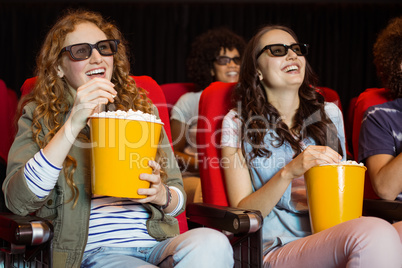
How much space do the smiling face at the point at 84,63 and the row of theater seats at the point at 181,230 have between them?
8.7 inches

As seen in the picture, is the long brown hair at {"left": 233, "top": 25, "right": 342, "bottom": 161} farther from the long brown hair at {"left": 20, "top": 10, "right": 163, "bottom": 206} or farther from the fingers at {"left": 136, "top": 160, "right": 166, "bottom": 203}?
the fingers at {"left": 136, "top": 160, "right": 166, "bottom": 203}

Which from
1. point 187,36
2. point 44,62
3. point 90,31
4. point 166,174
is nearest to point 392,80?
point 166,174

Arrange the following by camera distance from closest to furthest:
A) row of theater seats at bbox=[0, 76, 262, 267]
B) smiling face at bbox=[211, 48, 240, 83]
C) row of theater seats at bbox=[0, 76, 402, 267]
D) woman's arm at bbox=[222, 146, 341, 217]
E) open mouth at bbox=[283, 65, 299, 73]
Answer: row of theater seats at bbox=[0, 76, 262, 267]
row of theater seats at bbox=[0, 76, 402, 267]
woman's arm at bbox=[222, 146, 341, 217]
open mouth at bbox=[283, 65, 299, 73]
smiling face at bbox=[211, 48, 240, 83]

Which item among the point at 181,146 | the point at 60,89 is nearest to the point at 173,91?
→ the point at 181,146

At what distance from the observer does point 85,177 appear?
160 centimetres

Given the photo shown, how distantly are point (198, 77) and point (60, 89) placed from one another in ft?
5.65

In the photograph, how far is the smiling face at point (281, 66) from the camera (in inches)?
78.2

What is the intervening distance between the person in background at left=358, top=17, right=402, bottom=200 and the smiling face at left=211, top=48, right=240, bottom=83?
3.71 ft

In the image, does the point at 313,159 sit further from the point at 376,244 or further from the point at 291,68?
the point at 291,68

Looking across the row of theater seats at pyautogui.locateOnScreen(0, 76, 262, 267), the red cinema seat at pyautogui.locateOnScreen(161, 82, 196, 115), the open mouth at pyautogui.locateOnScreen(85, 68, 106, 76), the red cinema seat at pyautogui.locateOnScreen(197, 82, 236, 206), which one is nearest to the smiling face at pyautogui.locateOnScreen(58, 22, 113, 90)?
the open mouth at pyautogui.locateOnScreen(85, 68, 106, 76)

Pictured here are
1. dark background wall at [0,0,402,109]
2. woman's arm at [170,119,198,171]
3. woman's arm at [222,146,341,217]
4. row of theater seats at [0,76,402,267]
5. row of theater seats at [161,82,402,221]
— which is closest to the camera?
row of theater seats at [0,76,402,267]

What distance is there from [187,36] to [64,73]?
8.33 ft

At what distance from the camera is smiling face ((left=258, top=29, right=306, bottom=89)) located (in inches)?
78.2

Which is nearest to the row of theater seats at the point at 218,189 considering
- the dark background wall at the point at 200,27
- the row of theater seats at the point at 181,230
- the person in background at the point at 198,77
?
the row of theater seats at the point at 181,230
